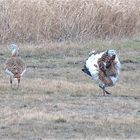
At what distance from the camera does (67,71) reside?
46.6 feet

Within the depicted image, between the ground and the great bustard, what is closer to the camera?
the ground

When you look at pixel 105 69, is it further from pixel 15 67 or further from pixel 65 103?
pixel 15 67

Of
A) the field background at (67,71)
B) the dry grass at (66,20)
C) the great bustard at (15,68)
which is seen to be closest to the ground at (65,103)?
the field background at (67,71)

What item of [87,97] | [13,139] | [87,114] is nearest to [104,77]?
[87,97]

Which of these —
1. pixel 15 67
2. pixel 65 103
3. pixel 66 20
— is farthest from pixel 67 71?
pixel 66 20

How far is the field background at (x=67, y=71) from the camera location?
30.1ft

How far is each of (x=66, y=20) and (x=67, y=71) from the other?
156 inches

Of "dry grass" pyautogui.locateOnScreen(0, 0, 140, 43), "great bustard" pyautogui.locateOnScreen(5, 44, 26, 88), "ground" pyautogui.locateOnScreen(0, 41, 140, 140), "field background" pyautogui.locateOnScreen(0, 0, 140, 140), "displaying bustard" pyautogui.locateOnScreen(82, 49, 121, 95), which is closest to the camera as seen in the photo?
"ground" pyautogui.locateOnScreen(0, 41, 140, 140)

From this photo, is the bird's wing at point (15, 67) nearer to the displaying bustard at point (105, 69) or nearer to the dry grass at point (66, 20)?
the displaying bustard at point (105, 69)

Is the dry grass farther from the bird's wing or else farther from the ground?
the bird's wing

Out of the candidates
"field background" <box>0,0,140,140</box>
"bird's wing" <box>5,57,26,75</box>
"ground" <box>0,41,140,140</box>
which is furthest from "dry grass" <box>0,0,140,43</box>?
"bird's wing" <box>5,57,26,75</box>

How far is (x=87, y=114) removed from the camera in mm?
10016

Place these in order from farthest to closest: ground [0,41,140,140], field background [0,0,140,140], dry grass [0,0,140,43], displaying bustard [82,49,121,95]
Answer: dry grass [0,0,140,43], displaying bustard [82,49,121,95], field background [0,0,140,140], ground [0,41,140,140]

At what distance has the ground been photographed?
8.92 meters
